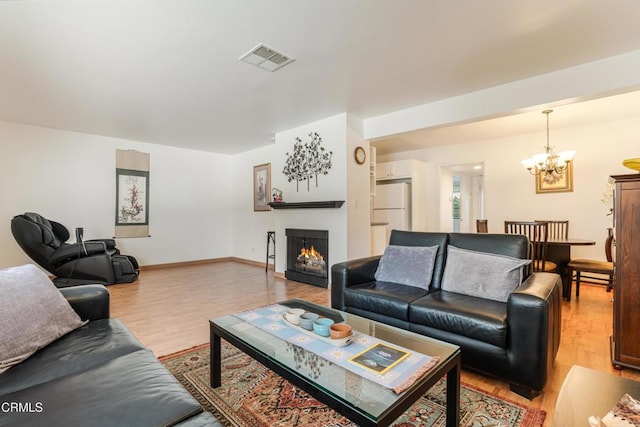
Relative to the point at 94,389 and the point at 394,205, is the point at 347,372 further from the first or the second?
the point at 394,205

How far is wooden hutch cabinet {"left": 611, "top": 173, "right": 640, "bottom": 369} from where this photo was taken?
197cm

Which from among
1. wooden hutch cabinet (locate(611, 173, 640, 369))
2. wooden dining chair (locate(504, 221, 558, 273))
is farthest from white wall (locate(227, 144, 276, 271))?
wooden hutch cabinet (locate(611, 173, 640, 369))

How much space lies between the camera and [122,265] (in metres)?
4.59

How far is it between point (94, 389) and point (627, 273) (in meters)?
3.00

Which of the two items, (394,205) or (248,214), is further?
(248,214)

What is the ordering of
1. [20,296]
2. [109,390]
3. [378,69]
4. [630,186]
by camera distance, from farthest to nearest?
[378,69], [630,186], [20,296], [109,390]

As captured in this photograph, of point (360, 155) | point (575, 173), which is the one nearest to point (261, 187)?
point (360, 155)

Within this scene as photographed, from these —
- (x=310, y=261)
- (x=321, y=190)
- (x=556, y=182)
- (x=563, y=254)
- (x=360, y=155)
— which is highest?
(x=360, y=155)

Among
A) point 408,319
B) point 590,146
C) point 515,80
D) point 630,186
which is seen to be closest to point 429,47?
point 515,80

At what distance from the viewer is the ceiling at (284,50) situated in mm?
2092

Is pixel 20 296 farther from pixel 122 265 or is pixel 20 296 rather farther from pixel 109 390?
pixel 122 265

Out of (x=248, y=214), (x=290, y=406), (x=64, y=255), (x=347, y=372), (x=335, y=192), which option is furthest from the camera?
(x=248, y=214)

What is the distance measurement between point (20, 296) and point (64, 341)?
290 millimetres

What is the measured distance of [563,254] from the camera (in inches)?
151
